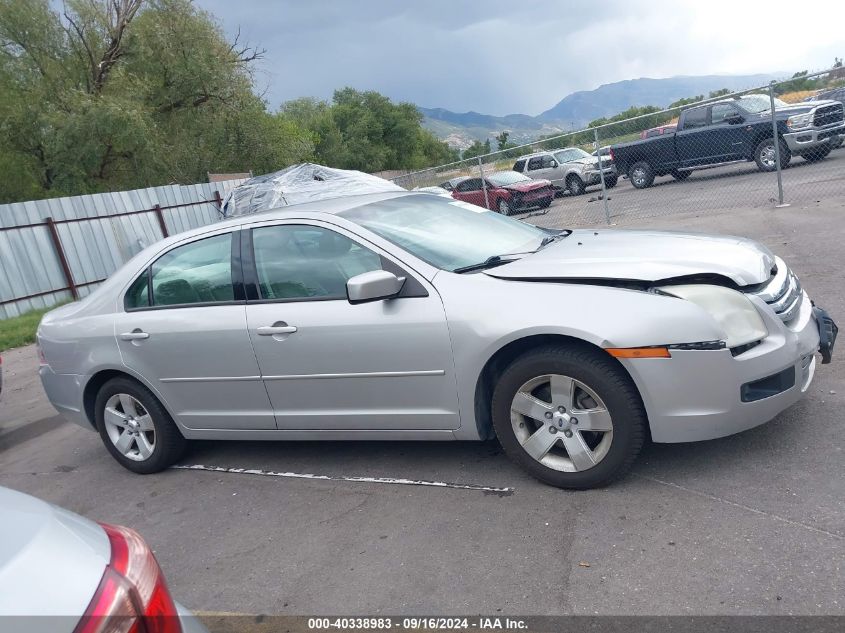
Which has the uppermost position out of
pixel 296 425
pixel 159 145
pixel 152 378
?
pixel 159 145

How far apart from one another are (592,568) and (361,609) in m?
0.99

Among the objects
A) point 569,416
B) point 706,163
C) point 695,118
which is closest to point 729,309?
point 569,416

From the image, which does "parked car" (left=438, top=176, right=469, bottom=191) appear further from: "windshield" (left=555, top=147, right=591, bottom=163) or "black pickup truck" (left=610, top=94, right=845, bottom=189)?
"windshield" (left=555, top=147, right=591, bottom=163)

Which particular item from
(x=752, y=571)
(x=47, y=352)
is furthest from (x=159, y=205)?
(x=752, y=571)

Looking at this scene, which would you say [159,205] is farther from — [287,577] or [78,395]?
[287,577]

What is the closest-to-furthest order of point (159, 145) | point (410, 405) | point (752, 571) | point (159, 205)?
point (752, 571)
point (410, 405)
point (159, 205)
point (159, 145)

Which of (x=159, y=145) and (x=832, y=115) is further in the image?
(x=159, y=145)

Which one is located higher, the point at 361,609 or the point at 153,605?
the point at 153,605

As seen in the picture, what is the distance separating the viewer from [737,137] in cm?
1557

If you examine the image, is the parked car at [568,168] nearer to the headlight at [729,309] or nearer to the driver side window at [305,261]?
the driver side window at [305,261]

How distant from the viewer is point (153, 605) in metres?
1.65

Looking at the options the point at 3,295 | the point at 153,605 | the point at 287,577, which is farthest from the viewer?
the point at 3,295

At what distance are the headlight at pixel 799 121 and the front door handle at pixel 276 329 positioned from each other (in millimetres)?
14376

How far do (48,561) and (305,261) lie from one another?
2848mm
